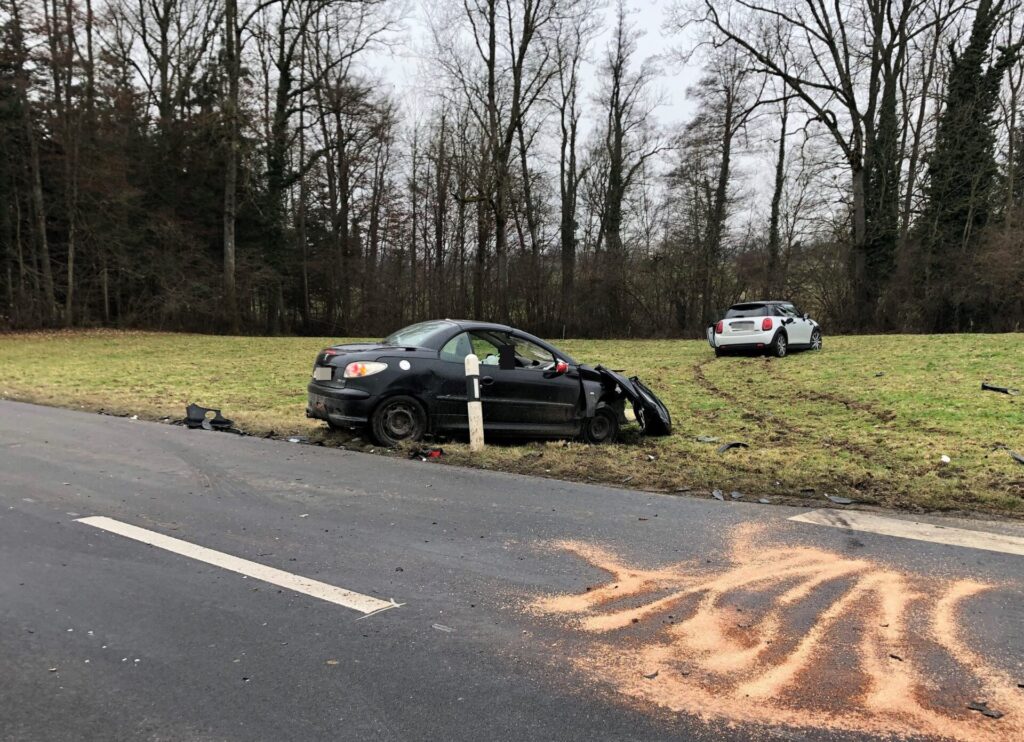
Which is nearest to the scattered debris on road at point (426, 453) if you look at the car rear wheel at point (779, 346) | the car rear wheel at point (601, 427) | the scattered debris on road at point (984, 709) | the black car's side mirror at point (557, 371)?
the black car's side mirror at point (557, 371)

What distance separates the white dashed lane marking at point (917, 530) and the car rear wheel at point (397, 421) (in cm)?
448

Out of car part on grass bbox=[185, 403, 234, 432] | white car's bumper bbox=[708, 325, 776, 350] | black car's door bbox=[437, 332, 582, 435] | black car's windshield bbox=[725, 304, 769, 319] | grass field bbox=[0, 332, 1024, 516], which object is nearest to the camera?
grass field bbox=[0, 332, 1024, 516]

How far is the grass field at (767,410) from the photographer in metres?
6.86

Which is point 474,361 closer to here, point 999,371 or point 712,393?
point 712,393

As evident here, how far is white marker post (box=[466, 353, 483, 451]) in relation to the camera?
27.2 feet

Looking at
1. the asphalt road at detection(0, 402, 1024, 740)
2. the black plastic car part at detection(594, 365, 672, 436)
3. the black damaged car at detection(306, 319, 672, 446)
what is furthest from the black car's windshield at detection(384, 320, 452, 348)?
the asphalt road at detection(0, 402, 1024, 740)

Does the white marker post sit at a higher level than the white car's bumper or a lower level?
lower

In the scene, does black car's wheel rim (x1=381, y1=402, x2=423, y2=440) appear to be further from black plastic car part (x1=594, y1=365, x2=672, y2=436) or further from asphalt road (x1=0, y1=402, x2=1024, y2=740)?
black plastic car part (x1=594, y1=365, x2=672, y2=436)

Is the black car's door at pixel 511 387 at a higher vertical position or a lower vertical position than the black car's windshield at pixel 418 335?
lower

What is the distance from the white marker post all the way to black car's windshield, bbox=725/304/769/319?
13.7 metres

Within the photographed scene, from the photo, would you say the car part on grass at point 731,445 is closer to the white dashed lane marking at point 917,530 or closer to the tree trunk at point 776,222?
the white dashed lane marking at point 917,530

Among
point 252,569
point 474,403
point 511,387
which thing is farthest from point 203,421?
point 252,569

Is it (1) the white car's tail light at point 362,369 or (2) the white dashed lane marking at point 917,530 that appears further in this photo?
(1) the white car's tail light at point 362,369

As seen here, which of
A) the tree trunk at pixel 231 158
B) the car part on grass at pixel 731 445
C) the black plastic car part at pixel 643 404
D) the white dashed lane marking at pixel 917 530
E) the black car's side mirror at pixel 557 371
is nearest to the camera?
the white dashed lane marking at pixel 917 530
